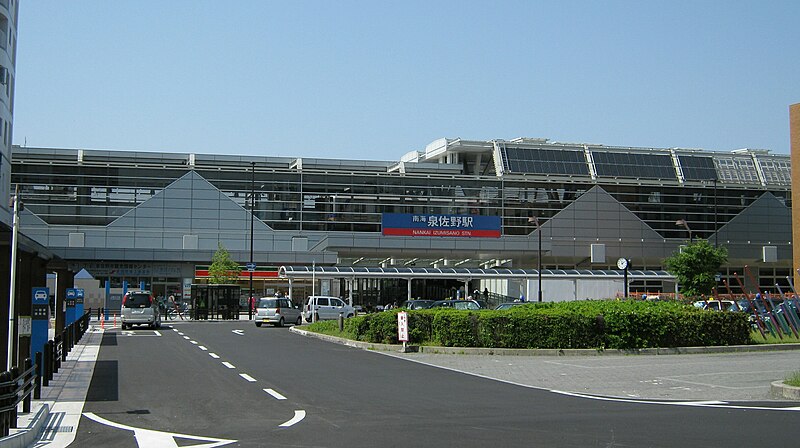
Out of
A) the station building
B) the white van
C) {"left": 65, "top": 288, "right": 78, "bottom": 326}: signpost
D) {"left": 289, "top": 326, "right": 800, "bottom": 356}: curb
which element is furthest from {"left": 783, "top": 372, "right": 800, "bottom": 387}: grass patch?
the station building

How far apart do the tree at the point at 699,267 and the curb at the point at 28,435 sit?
48.2m

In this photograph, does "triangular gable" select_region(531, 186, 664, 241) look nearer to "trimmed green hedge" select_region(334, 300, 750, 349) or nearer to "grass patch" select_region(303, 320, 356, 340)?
"grass patch" select_region(303, 320, 356, 340)

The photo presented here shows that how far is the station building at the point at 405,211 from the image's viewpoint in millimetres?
69125

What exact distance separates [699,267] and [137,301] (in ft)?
113

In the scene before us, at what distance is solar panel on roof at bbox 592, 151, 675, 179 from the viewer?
7706 cm

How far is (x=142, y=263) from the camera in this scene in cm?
6838

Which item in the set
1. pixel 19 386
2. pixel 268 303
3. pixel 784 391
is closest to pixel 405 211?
pixel 268 303

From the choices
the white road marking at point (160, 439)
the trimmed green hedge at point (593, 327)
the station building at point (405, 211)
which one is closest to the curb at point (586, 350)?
the trimmed green hedge at point (593, 327)

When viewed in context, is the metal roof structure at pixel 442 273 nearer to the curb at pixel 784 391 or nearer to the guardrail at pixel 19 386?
the guardrail at pixel 19 386

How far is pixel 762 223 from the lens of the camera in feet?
262

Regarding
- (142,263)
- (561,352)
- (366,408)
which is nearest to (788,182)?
(142,263)

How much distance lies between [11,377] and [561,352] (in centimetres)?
1658

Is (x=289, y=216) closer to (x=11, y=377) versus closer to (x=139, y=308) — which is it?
(x=139, y=308)

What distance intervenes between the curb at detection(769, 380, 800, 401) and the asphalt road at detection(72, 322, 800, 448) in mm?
1588
